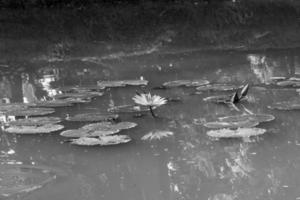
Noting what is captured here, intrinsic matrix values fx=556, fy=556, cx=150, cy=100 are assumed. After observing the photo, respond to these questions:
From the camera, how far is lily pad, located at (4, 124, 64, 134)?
532cm

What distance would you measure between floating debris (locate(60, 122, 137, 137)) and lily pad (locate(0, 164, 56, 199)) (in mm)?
680

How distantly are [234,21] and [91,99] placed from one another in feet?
26.5

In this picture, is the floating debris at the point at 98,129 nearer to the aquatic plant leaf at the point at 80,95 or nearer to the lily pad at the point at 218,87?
the aquatic plant leaf at the point at 80,95

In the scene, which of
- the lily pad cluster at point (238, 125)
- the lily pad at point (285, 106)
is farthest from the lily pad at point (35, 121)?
the lily pad at point (285, 106)

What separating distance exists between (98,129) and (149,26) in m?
9.07

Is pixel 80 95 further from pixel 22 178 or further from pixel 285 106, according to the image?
pixel 22 178

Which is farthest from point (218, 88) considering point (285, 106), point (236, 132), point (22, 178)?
point (22, 178)

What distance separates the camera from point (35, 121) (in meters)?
5.61

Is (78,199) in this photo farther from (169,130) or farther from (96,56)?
(96,56)

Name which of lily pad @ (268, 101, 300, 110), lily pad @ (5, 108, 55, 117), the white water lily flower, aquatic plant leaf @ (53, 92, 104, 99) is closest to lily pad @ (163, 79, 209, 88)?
aquatic plant leaf @ (53, 92, 104, 99)

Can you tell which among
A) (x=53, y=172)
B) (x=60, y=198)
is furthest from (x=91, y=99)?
(x=60, y=198)

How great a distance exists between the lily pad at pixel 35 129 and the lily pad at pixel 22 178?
28.0 inches

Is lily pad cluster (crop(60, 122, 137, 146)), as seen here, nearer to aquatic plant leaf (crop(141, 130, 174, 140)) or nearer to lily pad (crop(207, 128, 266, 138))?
aquatic plant leaf (crop(141, 130, 174, 140))

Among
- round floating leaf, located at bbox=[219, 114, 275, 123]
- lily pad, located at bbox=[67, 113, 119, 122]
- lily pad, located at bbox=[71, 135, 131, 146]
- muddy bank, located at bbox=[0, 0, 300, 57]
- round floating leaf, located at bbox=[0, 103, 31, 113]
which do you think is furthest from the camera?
muddy bank, located at bbox=[0, 0, 300, 57]
